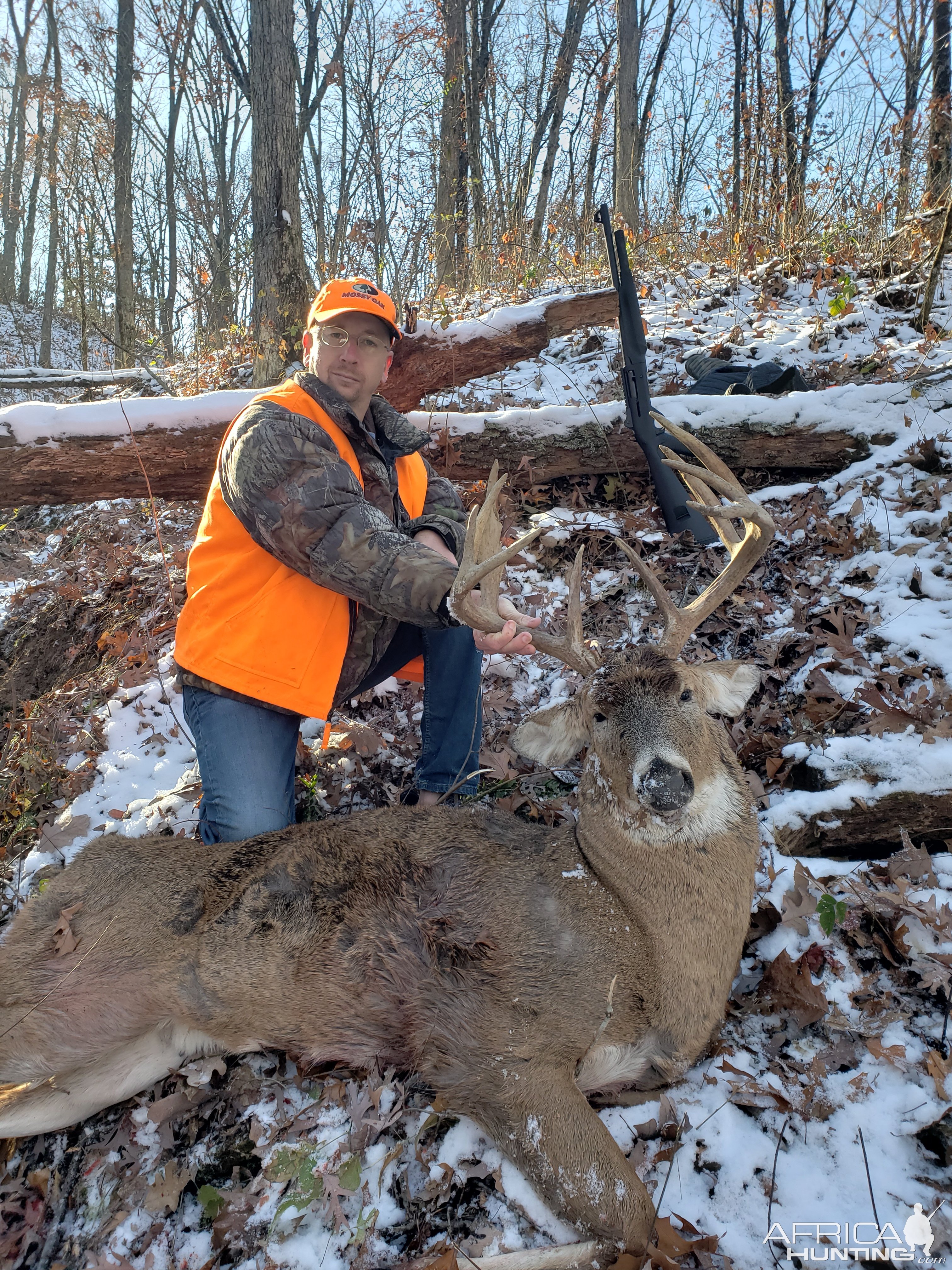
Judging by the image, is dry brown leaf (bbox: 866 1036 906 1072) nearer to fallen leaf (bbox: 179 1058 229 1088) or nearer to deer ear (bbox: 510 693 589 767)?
deer ear (bbox: 510 693 589 767)

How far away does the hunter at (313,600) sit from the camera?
10.9 ft

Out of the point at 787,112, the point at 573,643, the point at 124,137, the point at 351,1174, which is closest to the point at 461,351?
the point at 573,643

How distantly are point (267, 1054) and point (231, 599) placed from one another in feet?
6.26

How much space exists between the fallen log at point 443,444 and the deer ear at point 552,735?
2.84 metres

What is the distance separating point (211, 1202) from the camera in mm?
2553

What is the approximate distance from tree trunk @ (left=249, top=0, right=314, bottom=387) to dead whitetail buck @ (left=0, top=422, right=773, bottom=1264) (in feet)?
17.5

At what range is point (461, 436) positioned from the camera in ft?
18.1

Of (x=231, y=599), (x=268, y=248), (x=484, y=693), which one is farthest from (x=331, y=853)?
(x=268, y=248)

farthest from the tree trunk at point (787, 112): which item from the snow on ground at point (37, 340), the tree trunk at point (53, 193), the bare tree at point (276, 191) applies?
the tree trunk at point (53, 193)

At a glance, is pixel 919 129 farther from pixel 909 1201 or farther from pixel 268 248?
pixel 909 1201

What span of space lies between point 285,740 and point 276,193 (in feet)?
19.5

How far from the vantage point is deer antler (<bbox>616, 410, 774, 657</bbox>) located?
2938 millimetres

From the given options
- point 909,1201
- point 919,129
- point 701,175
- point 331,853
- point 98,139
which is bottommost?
point 909,1201

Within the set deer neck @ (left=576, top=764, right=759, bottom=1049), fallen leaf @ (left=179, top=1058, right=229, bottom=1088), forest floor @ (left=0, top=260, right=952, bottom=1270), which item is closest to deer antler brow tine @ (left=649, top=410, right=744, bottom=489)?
deer neck @ (left=576, top=764, right=759, bottom=1049)
